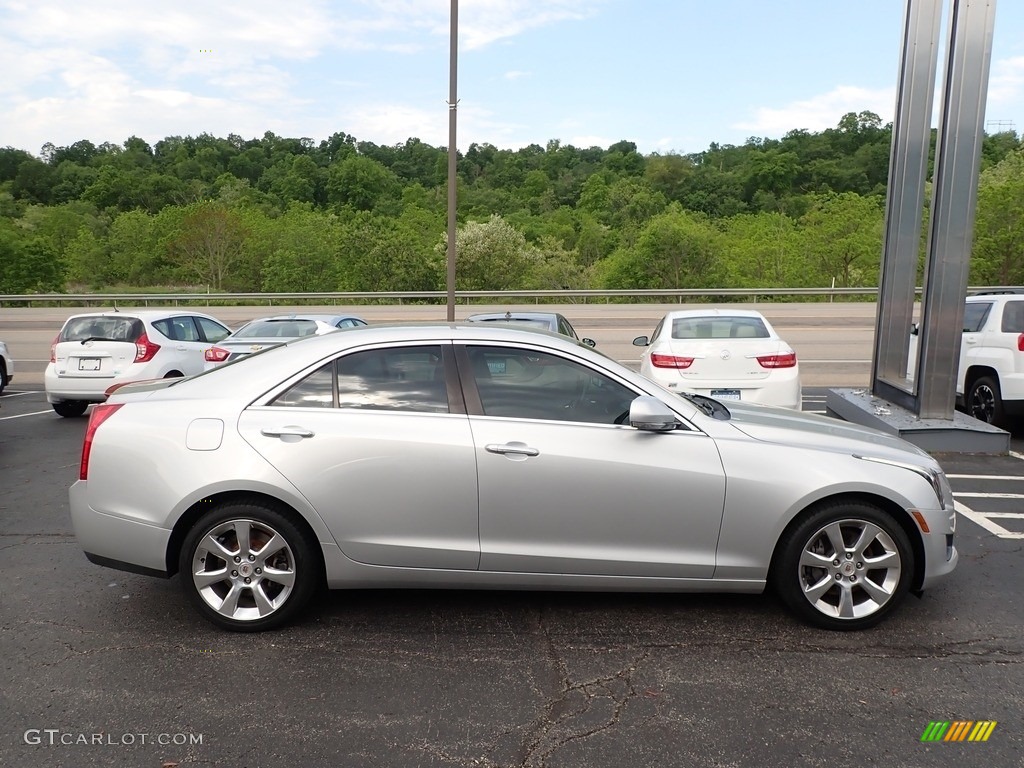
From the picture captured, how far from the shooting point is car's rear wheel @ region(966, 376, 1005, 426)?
8906 millimetres

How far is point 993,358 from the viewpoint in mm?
8961

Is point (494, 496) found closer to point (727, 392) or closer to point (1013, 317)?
point (727, 392)

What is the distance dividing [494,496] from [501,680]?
33.0 inches

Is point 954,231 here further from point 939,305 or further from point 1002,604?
point 1002,604

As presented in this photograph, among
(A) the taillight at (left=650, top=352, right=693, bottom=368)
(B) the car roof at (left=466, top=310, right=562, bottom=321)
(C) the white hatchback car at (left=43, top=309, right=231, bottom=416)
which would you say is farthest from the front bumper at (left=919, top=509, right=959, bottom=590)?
(C) the white hatchback car at (left=43, top=309, right=231, bottom=416)

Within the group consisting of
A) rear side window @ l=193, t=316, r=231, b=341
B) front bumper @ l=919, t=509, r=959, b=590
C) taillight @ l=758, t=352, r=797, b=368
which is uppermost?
taillight @ l=758, t=352, r=797, b=368

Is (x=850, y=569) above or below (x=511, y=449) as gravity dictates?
below

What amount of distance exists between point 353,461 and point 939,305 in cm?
684

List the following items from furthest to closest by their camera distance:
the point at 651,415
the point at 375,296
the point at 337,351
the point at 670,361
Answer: the point at 375,296 < the point at 670,361 < the point at 337,351 < the point at 651,415

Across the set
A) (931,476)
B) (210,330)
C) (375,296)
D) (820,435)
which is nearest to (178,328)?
(210,330)

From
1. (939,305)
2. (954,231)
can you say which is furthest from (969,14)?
(939,305)

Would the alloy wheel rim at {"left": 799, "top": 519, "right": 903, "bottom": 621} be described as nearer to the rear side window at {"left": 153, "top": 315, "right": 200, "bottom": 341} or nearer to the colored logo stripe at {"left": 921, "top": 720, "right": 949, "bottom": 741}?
the colored logo stripe at {"left": 921, "top": 720, "right": 949, "bottom": 741}

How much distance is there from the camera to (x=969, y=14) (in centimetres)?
780

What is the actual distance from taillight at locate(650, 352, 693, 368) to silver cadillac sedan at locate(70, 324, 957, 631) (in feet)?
14.0
